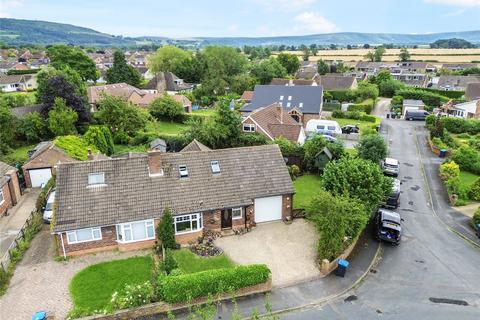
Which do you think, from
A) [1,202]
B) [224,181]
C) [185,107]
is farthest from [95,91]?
[224,181]

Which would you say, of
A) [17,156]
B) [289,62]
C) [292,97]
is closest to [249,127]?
[292,97]

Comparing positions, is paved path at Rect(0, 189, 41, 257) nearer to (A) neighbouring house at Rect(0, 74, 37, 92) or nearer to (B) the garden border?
(B) the garden border

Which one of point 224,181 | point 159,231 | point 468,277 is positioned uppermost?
point 224,181

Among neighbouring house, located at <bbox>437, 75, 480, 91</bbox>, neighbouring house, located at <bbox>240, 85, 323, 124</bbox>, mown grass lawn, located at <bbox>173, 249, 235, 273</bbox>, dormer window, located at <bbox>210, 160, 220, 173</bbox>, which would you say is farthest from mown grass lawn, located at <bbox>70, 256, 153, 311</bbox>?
neighbouring house, located at <bbox>437, 75, 480, 91</bbox>

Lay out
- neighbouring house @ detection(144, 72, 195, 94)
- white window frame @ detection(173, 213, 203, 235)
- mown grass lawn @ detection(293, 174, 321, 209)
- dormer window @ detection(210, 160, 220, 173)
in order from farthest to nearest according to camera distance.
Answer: neighbouring house @ detection(144, 72, 195, 94) < mown grass lawn @ detection(293, 174, 321, 209) < dormer window @ detection(210, 160, 220, 173) < white window frame @ detection(173, 213, 203, 235)

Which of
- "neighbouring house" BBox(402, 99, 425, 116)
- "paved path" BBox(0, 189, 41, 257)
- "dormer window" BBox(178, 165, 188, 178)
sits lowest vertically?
"paved path" BBox(0, 189, 41, 257)

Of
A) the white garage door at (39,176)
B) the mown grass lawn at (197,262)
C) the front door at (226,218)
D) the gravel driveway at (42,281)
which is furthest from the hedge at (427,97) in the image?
the gravel driveway at (42,281)

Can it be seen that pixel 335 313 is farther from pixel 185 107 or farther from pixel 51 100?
pixel 185 107

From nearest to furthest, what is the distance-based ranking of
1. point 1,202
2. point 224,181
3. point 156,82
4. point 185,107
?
point 224,181
point 1,202
point 185,107
point 156,82
